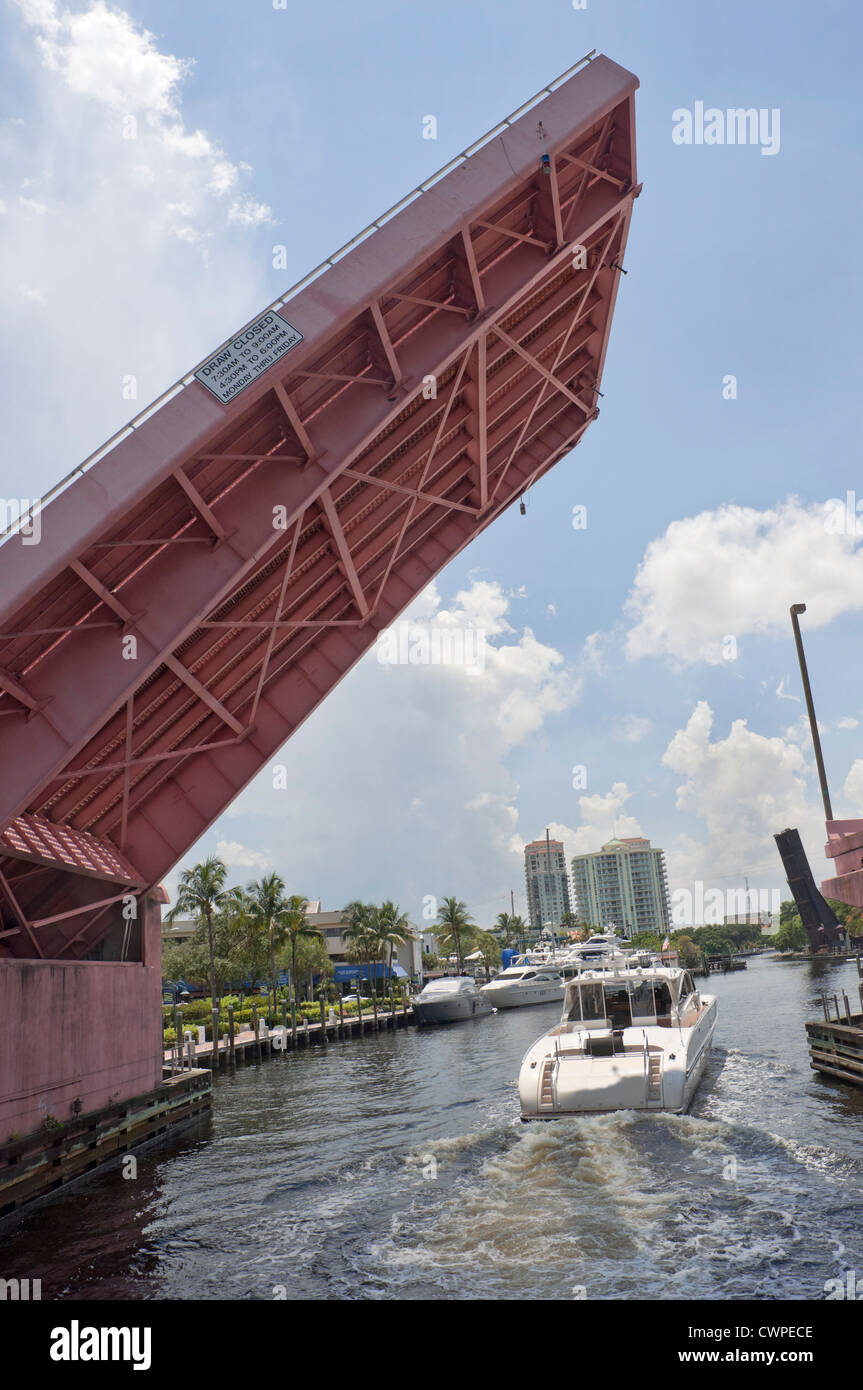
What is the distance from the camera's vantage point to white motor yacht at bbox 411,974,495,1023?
160ft

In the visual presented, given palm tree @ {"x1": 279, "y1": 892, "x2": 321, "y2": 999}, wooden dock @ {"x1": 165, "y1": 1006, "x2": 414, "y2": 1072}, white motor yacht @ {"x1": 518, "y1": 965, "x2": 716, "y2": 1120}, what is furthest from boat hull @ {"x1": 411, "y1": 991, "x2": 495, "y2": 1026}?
white motor yacht @ {"x1": 518, "y1": 965, "x2": 716, "y2": 1120}

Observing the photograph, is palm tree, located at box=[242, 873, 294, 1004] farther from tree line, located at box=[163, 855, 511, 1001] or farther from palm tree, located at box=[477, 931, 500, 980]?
palm tree, located at box=[477, 931, 500, 980]

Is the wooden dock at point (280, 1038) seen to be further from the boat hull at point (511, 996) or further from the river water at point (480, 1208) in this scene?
the river water at point (480, 1208)

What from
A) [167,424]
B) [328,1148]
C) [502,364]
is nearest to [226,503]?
[167,424]

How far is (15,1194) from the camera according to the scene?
45.6 ft

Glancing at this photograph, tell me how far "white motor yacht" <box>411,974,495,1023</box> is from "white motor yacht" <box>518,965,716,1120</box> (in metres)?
29.8

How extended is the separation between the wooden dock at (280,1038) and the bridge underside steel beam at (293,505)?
12021 mm

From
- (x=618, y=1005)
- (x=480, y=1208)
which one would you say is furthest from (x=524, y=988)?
(x=480, y=1208)

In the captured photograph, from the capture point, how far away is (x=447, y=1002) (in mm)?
49062

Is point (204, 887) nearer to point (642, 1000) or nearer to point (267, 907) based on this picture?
point (267, 907)

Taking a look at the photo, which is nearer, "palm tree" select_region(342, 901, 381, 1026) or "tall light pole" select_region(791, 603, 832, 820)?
"tall light pole" select_region(791, 603, 832, 820)

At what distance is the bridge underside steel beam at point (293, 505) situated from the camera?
11094 mm
